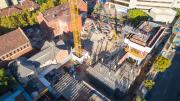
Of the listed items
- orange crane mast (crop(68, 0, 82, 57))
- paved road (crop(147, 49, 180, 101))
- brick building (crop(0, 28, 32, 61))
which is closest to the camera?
orange crane mast (crop(68, 0, 82, 57))

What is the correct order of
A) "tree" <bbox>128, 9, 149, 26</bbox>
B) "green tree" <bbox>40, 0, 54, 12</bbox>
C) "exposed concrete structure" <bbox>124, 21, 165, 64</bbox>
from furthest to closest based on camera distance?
1. "green tree" <bbox>40, 0, 54, 12</bbox>
2. "tree" <bbox>128, 9, 149, 26</bbox>
3. "exposed concrete structure" <bbox>124, 21, 165, 64</bbox>

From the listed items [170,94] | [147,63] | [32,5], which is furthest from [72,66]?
[32,5]

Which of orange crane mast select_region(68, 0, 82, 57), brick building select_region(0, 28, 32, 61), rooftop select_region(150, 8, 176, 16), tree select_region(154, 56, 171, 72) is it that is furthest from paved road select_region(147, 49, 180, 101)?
brick building select_region(0, 28, 32, 61)

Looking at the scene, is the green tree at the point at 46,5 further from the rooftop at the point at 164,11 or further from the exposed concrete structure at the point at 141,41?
the rooftop at the point at 164,11

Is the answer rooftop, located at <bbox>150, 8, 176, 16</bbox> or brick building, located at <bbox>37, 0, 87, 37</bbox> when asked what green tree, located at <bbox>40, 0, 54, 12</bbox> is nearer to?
brick building, located at <bbox>37, 0, 87, 37</bbox>

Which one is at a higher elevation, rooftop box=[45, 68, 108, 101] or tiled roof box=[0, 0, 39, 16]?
tiled roof box=[0, 0, 39, 16]

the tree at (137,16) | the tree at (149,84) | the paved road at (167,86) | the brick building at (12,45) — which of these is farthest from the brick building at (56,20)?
the paved road at (167,86)

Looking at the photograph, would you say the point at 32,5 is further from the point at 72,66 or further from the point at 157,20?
the point at 157,20
